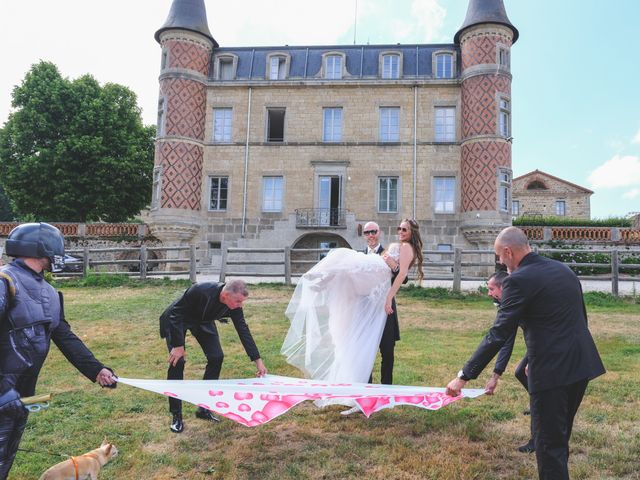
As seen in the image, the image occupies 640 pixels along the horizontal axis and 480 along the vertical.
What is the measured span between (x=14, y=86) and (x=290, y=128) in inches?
652

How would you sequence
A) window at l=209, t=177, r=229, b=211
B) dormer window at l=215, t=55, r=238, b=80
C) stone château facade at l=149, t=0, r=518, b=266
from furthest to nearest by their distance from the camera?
dormer window at l=215, t=55, r=238, b=80
window at l=209, t=177, r=229, b=211
stone château facade at l=149, t=0, r=518, b=266

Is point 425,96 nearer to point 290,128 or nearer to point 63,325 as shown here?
point 290,128

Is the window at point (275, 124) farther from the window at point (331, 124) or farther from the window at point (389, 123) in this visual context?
the window at point (389, 123)

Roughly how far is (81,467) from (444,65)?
23.8 m

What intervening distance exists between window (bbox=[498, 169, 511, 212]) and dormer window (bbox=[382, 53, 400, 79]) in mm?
7440

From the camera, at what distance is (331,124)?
23188 mm

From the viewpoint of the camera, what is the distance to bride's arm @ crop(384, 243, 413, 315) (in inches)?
189

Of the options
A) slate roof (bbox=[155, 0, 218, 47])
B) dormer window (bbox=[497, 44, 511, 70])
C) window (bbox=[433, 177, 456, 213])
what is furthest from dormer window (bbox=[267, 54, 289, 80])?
dormer window (bbox=[497, 44, 511, 70])

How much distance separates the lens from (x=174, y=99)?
2209 cm

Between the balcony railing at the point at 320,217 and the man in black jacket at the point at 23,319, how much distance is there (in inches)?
769

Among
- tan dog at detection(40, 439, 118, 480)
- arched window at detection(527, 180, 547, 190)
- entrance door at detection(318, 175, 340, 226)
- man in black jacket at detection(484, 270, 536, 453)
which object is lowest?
tan dog at detection(40, 439, 118, 480)

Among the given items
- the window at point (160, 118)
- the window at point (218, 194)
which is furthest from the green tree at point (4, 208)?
the window at point (218, 194)

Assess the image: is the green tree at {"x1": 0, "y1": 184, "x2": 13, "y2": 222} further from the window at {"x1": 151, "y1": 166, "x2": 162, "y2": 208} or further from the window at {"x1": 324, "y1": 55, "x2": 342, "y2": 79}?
the window at {"x1": 324, "y1": 55, "x2": 342, "y2": 79}

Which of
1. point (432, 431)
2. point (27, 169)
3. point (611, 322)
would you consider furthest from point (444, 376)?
point (27, 169)
